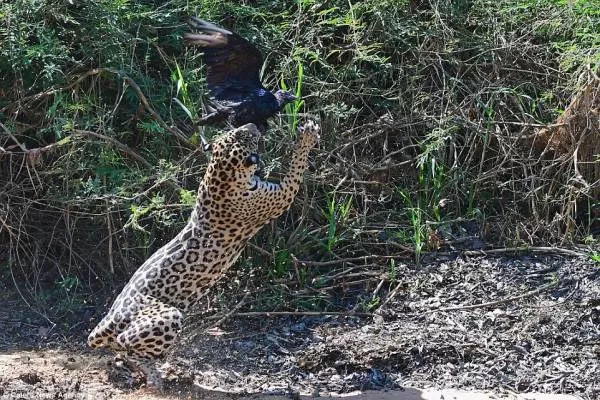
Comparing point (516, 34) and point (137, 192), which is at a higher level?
point (516, 34)

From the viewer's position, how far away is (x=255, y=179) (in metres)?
5.35

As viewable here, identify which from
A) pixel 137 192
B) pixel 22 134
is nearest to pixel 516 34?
pixel 137 192

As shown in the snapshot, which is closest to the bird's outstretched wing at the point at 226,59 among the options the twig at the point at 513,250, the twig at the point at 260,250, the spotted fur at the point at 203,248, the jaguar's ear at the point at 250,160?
the spotted fur at the point at 203,248

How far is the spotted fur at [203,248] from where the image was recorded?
17.0 feet

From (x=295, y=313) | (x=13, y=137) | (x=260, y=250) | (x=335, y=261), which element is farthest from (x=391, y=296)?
(x=13, y=137)

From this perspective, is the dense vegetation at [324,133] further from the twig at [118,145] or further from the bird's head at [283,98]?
the bird's head at [283,98]

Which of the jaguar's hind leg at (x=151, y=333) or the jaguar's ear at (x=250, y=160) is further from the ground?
the jaguar's ear at (x=250, y=160)

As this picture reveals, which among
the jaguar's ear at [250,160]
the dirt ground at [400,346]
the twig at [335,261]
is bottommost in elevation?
the dirt ground at [400,346]

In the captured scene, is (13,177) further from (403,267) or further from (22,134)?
(403,267)

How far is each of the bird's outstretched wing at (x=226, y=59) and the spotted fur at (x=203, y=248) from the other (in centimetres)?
31

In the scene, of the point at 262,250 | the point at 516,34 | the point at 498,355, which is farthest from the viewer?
the point at 516,34

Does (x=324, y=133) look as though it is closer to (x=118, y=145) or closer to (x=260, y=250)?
(x=260, y=250)

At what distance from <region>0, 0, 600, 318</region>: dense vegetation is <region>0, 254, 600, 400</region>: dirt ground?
297 millimetres

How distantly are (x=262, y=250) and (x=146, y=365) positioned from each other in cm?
142
